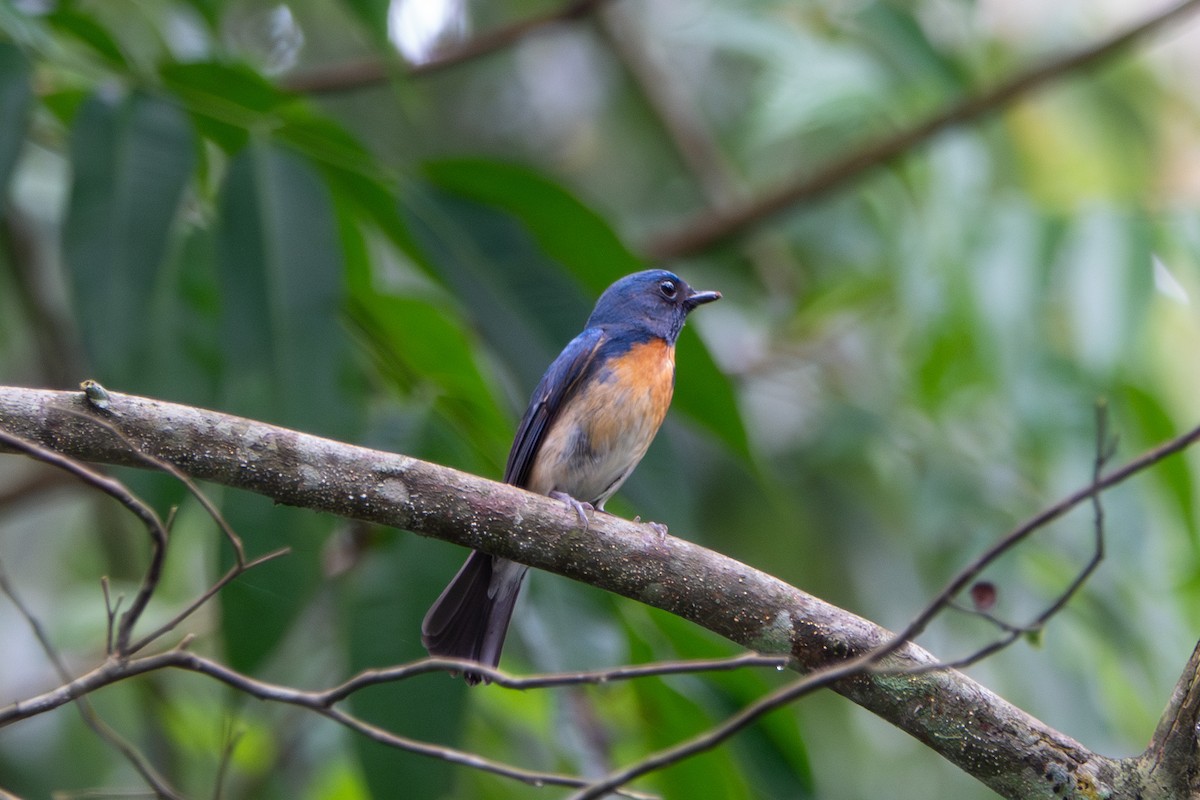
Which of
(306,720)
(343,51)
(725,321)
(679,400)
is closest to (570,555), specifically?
(679,400)

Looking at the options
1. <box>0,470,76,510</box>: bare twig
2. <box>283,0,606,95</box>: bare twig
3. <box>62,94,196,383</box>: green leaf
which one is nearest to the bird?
<box>62,94,196,383</box>: green leaf

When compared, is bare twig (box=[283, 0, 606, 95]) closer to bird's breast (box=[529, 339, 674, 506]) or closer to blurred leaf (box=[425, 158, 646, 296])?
blurred leaf (box=[425, 158, 646, 296])

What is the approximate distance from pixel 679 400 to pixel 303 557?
1.31m

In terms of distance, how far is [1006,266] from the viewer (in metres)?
4.66

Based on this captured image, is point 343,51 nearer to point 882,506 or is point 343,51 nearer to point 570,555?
point 882,506

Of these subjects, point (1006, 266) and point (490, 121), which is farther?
point (490, 121)

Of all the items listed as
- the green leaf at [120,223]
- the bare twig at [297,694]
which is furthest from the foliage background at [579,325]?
the bare twig at [297,694]

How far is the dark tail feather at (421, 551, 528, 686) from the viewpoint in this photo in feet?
11.0

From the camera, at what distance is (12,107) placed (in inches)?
132

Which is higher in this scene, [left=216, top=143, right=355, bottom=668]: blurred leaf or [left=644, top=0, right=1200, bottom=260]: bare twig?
[left=644, top=0, right=1200, bottom=260]: bare twig

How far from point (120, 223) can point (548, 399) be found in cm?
136

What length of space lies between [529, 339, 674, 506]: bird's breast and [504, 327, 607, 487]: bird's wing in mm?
29

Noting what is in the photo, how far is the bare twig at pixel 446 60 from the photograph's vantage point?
5246 mm

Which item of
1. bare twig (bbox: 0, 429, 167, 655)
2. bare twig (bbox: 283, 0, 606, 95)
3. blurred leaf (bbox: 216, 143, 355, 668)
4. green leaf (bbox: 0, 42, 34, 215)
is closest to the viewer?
bare twig (bbox: 0, 429, 167, 655)
